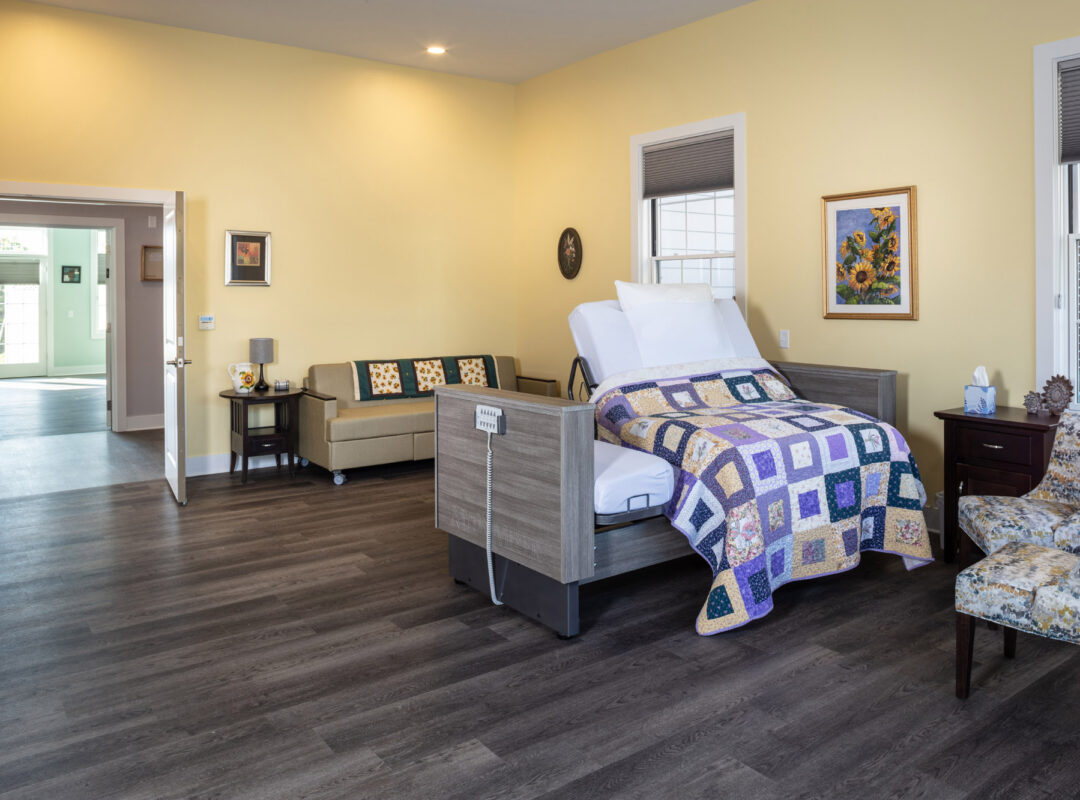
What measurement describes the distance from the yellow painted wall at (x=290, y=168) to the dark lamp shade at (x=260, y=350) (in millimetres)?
196

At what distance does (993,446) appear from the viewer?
3791 millimetres

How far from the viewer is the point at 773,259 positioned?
522 centimetres

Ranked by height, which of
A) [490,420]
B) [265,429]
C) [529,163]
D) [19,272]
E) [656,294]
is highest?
[529,163]

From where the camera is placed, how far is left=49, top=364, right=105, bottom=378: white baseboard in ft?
45.8

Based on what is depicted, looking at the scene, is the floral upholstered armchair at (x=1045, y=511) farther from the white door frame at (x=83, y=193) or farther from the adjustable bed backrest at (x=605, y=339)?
the white door frame at (x=83, y=193)

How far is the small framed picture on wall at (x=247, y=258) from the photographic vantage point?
6.00 meters

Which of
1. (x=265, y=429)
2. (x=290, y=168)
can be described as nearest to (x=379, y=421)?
(x=265, y=429)

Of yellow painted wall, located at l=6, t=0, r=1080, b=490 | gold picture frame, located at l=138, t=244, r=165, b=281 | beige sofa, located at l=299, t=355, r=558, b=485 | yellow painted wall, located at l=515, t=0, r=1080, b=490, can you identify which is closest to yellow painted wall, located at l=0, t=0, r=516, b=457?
yellow painted wall, located at l=6, t=0, r=1080, b=490

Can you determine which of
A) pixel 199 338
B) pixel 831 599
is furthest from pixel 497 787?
pixel 199 338

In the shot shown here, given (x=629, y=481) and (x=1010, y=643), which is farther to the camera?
(x=629, y=481)

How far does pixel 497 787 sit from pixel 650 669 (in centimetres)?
86

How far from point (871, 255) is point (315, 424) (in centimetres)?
375

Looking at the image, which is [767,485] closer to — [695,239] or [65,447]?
[695,239]

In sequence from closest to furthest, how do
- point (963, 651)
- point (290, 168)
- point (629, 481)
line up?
point (963, 651) < point (629, 481) < point (290, 168)
